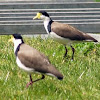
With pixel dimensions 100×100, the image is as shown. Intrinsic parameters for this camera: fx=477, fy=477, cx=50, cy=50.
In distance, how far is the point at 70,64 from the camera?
30.1 feet

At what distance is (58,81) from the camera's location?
7.94 m

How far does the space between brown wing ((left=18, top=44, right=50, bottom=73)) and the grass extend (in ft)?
1.23

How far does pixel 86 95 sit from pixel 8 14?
18.7 ft

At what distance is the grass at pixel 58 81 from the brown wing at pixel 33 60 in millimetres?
374

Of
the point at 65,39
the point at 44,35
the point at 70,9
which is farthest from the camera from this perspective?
the point at 70,9

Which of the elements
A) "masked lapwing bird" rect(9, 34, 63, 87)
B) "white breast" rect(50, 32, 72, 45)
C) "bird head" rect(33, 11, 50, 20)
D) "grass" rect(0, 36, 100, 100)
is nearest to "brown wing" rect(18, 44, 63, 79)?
"masked lapwing bird" rect(9, 34, 63, 87)

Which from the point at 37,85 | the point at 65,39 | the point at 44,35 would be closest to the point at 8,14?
the point at 44,35

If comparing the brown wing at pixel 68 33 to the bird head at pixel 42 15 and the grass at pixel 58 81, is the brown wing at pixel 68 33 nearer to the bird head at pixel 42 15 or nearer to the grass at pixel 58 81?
the grass at pixel 58 81

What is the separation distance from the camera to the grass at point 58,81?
7.32m

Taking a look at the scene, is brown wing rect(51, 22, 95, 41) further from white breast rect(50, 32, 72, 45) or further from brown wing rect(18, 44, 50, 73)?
brown wing rect(18, 44, 50, 73)

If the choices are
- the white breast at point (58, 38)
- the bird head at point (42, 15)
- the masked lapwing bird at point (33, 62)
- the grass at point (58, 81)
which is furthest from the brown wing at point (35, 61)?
the bird head at point (42, 15)

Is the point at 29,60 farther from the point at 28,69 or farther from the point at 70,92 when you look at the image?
the point at 70,92

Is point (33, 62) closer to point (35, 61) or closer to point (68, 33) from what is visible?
point (35, 61)

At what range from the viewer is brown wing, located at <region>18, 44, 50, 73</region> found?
736 cm
